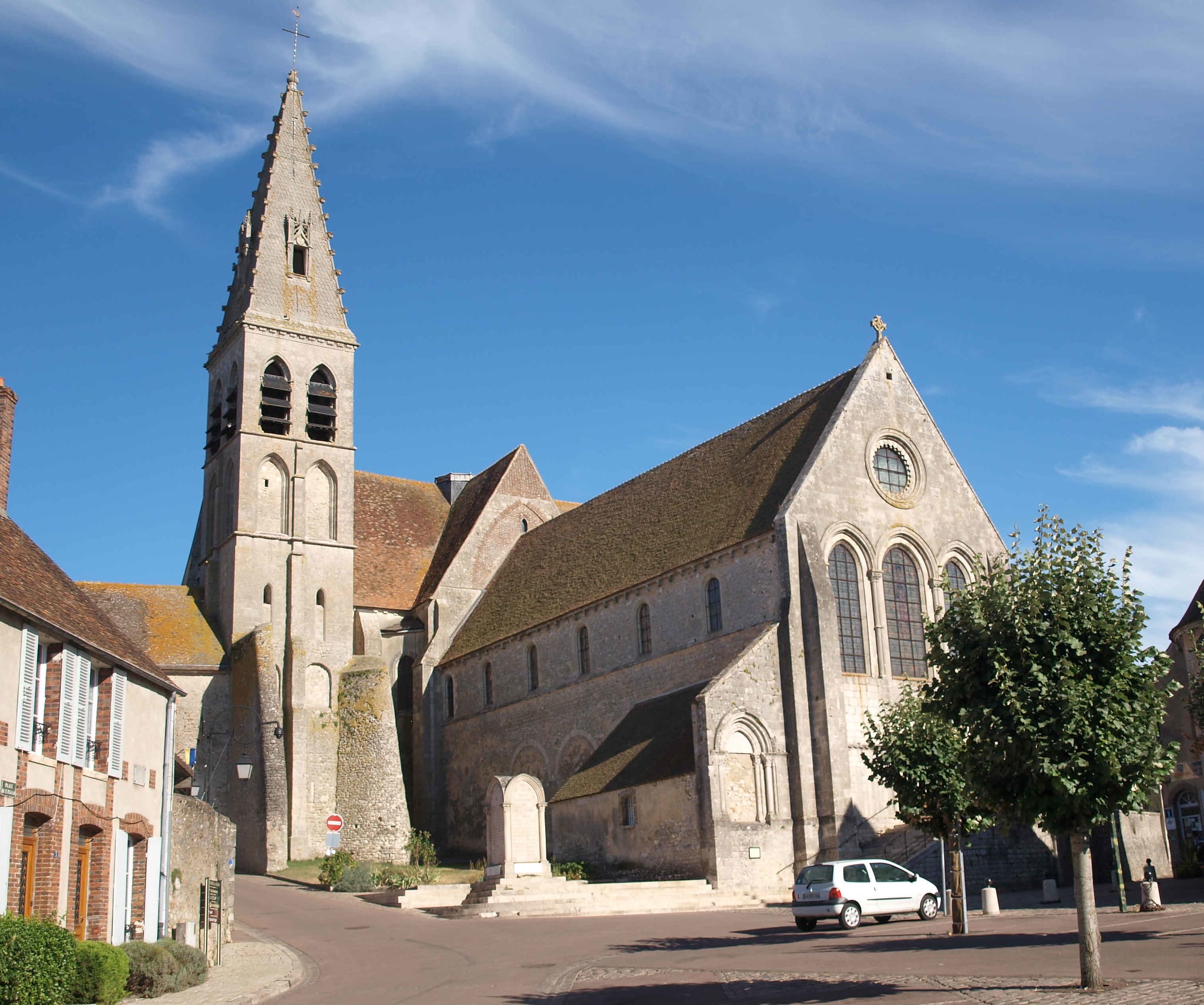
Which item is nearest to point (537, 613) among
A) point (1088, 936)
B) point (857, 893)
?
point (857, 893)

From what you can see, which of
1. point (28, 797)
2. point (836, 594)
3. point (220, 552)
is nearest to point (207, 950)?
point (28, 797)

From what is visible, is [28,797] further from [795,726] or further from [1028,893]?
[1028,893]

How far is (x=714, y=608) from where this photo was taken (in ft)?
108

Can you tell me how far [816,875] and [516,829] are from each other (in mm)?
8929

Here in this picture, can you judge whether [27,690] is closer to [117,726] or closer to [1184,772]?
[117,726]

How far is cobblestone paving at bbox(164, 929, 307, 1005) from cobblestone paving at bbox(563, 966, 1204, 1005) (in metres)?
4.01

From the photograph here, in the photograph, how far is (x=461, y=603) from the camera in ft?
147

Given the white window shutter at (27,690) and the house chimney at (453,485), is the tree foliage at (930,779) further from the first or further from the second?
the house chimney at (453,485)

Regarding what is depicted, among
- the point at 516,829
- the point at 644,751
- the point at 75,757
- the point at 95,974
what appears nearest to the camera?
the point at 95,974

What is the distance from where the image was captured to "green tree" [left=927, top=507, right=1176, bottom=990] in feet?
45.5

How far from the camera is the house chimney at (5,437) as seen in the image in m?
20.0

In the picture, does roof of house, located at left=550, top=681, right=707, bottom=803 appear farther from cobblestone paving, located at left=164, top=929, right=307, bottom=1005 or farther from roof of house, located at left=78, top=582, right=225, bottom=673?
roof of house, located at left=78, top=582, right=225, bottom=673

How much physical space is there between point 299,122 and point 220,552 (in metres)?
17.1

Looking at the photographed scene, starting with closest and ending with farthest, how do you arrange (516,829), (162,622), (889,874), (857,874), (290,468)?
(857,874) → (889,874) → (516,829) → (162,622) → (290,468)
